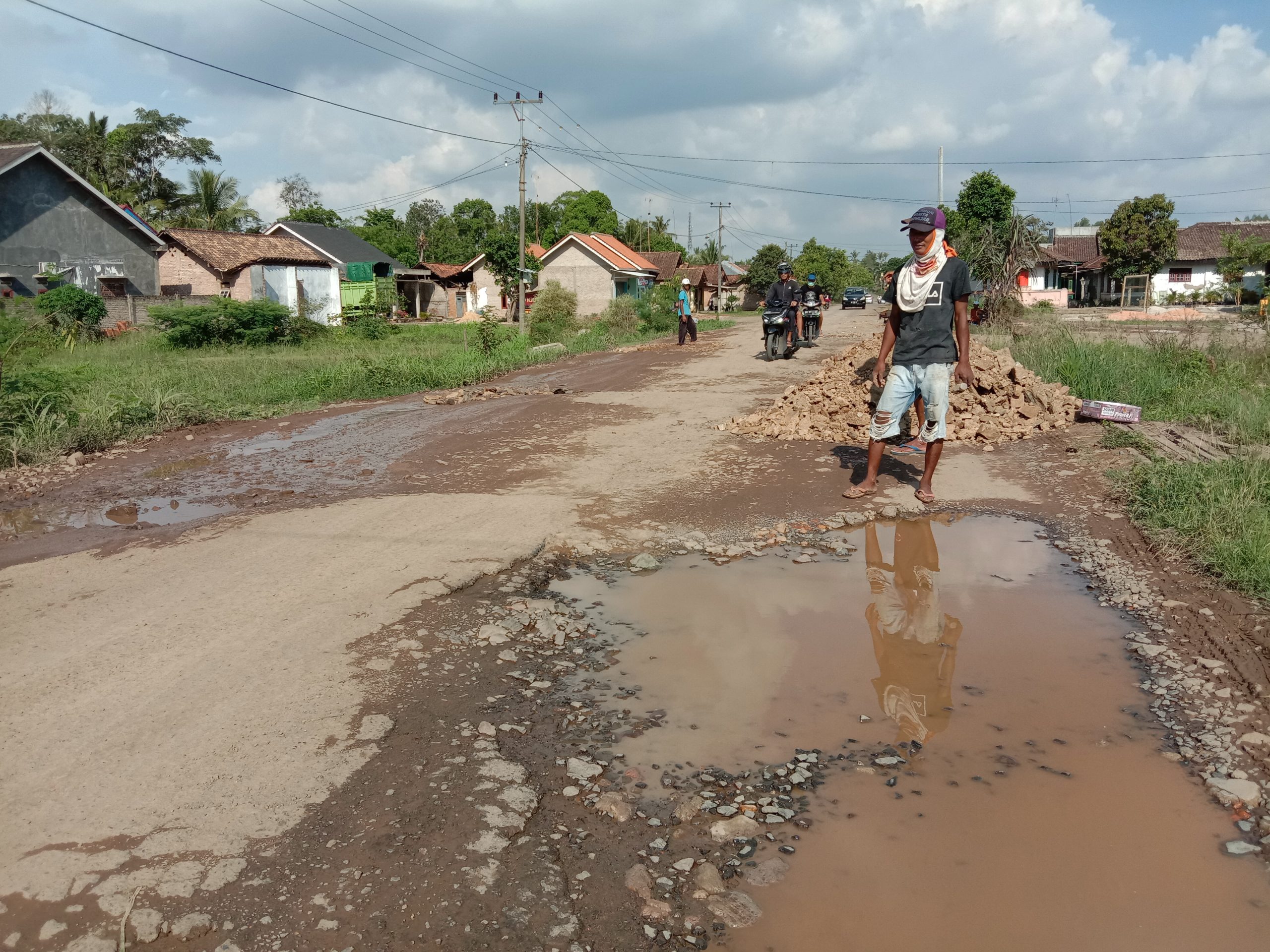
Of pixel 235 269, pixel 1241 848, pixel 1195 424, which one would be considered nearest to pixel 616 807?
pixel 1241 848

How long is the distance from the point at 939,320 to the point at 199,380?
1165cm

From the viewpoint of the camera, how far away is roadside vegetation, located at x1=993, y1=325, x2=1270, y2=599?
493 centimetres

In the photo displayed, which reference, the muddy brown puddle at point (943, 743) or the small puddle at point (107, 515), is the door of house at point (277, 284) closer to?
the small puddle at point (107, 515)

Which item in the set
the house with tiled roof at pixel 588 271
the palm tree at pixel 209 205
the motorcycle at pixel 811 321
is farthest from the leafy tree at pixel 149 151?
the motorcycle at pixel 811 321

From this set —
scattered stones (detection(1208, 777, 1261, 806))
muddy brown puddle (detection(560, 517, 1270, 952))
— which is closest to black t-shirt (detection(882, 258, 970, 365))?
muddy brown puddle (detection(560, 517, 1270, 952))

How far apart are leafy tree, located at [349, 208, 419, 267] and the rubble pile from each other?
46.9 m

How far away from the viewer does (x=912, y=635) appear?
4238 mm

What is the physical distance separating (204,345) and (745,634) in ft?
71.3

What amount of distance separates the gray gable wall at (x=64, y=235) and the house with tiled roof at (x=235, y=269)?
10.1ft

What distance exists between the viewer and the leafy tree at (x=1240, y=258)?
36.9m

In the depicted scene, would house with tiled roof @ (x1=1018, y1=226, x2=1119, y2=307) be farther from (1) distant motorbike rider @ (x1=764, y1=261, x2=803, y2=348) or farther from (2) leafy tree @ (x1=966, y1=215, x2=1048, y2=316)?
(1) distant motorbike rider @ (x1=764, y1=261, x2=803, y2=348)

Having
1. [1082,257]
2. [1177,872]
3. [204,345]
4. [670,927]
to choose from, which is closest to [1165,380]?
[1177,872]

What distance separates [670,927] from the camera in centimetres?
231

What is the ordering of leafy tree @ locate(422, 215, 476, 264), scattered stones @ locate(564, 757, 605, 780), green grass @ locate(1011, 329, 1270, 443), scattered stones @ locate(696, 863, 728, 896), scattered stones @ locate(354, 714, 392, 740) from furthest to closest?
leafy tree @ locate(422, 215, 476, 264) → green grass @ locate(1011, 329, 1270, 443) → scattered stones @ locate(354, 714, 392, 740) → scattered stones @ locate(564, 757, 605, 780) → scattered stones @ locate(696, 863, 728, 896)
